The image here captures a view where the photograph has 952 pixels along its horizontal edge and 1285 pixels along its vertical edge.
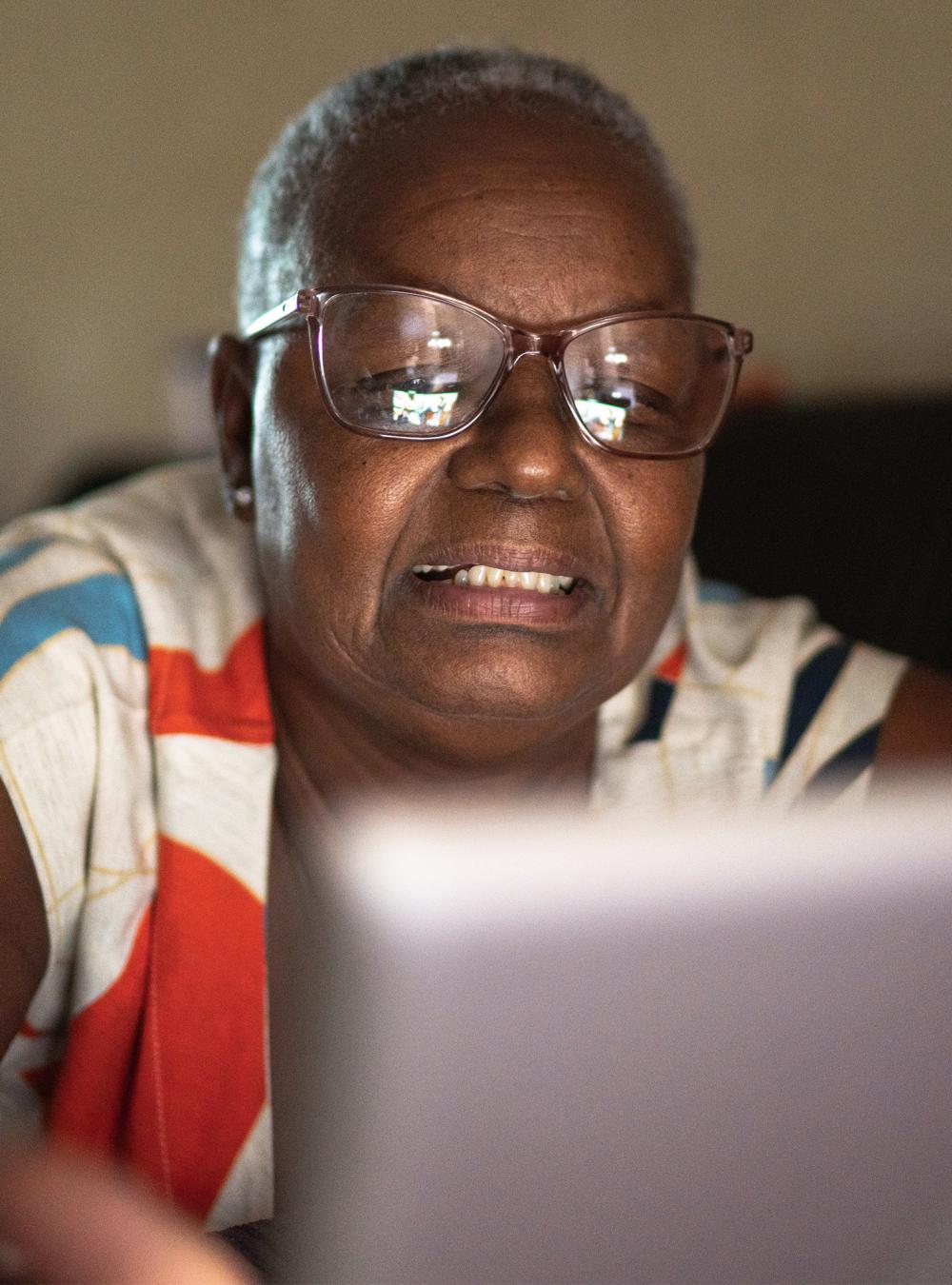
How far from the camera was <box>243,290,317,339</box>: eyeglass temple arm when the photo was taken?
1.08 m

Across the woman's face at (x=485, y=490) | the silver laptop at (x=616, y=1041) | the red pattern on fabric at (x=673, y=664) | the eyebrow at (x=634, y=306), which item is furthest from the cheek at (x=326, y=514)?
the silver laptop at (x=616, y=1041)

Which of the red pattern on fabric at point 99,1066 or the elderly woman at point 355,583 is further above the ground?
the elderly woman at point 355,583

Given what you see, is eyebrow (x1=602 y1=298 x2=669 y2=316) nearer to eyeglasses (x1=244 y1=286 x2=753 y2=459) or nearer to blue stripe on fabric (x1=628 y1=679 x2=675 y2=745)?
eyeglasses (x1=244 y1=286 x2=753 y2=459)

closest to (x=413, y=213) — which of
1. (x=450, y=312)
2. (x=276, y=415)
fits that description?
(x=450, y=312)

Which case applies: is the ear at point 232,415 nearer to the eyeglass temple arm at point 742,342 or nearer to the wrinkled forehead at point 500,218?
the wrinkled forehead at point 500,218

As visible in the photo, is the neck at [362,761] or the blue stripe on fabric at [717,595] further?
the blue stripe on fabric at [717,595]

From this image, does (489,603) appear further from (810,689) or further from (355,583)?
(810,689)

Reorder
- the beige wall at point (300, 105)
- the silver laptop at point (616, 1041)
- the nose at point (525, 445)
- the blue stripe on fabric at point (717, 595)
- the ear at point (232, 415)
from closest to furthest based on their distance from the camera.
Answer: the silver laptop at point (616, 1041) → the nose at point (525, 445) → the ear at point (232, 415) → the blue stripe on fabric at point (717, 595) → the beige wall at point (300, 105)

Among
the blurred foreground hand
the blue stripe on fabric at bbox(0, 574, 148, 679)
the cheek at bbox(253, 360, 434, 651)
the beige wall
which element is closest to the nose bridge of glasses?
the cheek at bbox(253, 360, 434, 651)

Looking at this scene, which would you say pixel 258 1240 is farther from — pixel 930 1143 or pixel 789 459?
pixel 789 459

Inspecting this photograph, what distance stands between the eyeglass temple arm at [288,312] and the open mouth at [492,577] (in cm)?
23

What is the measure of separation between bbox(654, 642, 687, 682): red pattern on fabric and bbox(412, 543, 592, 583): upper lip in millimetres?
378

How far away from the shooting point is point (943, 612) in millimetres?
1590

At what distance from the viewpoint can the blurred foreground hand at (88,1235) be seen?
0.52 meters
